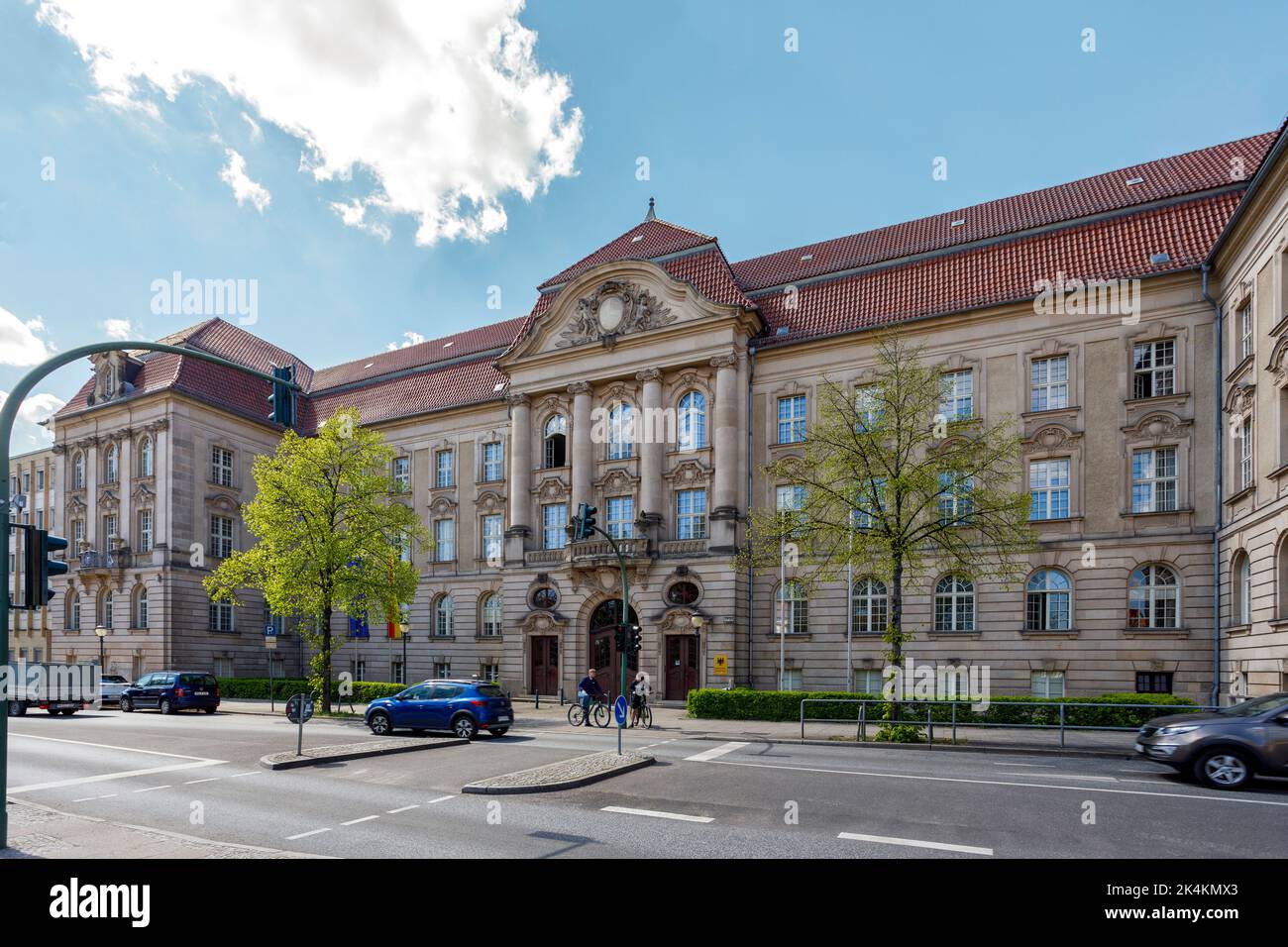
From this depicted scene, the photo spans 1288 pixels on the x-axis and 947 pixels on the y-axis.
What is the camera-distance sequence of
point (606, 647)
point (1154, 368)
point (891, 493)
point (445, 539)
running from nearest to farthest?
point (891, 493), point (1154, 368), point (606, 647), point (445, 539)

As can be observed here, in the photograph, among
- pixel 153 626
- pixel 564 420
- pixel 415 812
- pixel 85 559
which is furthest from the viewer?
pixel 85 559

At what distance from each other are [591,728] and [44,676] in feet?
73.8

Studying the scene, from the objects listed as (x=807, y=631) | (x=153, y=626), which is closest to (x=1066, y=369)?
(x=807, y=631)

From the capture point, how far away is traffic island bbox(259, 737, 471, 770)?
1602 cm

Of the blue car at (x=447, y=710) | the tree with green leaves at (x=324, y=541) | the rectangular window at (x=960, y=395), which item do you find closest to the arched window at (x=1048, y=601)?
the rectangular window at (x=960, y=395)

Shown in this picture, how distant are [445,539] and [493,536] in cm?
339

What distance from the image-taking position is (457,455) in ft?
141

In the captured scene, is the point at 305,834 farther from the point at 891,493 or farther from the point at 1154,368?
the point at 1154,368

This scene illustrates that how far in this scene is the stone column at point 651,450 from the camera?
114ft

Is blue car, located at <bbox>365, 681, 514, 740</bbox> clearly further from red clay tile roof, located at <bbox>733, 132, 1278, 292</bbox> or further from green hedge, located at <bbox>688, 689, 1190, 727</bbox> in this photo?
red clay tile roof, located at <bbox>733, 132, 1278, 292</bbox>

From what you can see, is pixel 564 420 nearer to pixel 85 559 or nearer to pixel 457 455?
pixel 457 455

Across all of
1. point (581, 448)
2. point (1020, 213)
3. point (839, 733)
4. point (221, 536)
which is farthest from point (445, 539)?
point (1020, 213)

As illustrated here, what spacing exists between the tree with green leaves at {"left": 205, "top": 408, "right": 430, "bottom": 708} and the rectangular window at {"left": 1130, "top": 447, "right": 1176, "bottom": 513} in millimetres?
26697

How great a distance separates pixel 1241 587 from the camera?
23.6 m
